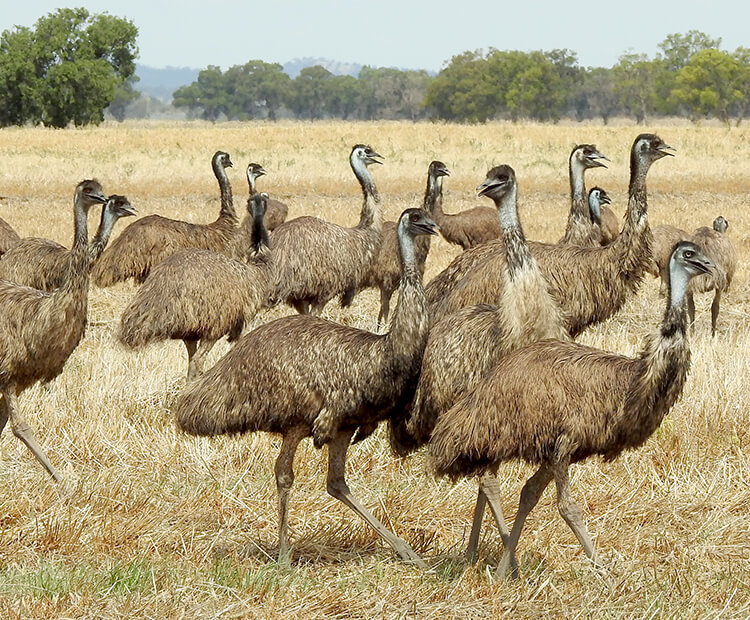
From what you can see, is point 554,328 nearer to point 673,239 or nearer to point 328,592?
point 328,592

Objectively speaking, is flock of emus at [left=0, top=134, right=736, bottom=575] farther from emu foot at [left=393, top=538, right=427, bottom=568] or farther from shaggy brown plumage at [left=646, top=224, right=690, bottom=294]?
shaggy brown plumage at [left=646, top=224, right=690, bottom=294]

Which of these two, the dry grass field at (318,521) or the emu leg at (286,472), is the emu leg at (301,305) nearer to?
the dry grass field at (318,521)

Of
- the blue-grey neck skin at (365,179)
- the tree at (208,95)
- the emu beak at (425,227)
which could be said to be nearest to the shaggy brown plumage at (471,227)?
the blue-grey neck skin at (365,179)

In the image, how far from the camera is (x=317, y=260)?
411 inches

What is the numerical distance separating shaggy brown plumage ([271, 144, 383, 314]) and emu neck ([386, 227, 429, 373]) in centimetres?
497

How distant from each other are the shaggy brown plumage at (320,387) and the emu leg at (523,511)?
46cm

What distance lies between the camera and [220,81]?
492 ft

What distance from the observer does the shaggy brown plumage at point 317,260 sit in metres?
10.4

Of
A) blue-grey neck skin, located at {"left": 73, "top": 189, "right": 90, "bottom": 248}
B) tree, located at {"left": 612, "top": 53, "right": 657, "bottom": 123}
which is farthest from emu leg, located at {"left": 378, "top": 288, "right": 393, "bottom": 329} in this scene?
tree, located at {"left": 612, "top": 53, "right": 657, "bottom": 123}

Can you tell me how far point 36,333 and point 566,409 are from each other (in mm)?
3051

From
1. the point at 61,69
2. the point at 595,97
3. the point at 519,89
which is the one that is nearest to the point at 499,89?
the point at 519,89

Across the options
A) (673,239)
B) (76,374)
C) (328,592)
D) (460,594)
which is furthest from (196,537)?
(673,239)

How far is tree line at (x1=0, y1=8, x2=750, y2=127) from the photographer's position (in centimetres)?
5609

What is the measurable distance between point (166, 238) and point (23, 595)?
6.58 meters
